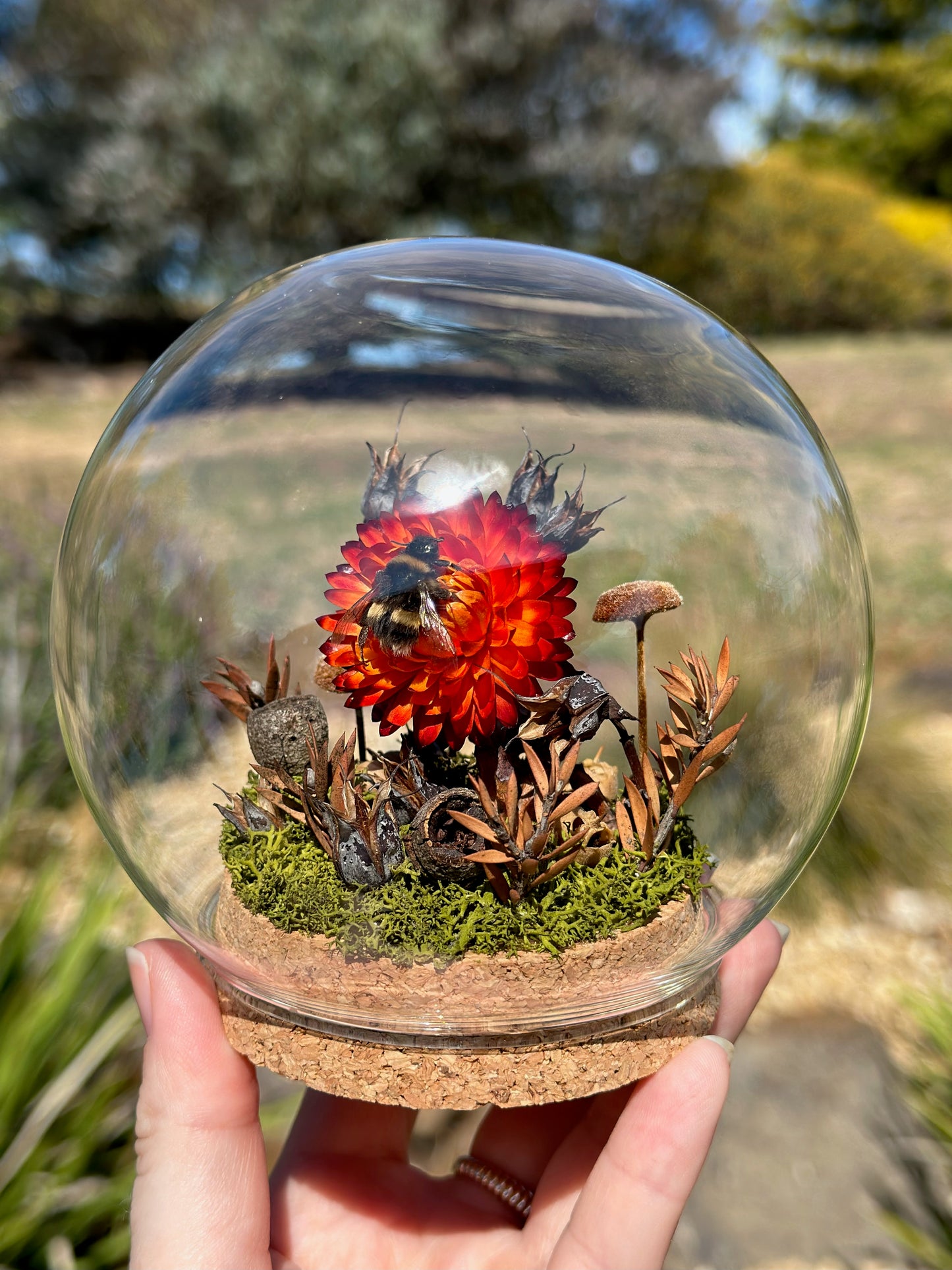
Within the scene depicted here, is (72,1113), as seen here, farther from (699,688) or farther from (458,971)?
(699,688)

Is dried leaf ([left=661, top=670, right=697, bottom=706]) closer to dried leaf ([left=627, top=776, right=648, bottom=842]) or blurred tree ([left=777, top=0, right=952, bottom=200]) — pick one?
dried leaf ([left=627, top=776, right=648, bottom=842])

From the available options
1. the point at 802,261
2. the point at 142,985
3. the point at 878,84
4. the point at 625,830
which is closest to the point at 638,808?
the point at 625,830

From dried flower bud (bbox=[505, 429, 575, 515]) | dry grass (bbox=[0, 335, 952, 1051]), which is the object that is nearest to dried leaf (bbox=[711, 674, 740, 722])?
dried flower bud (bbox=[505, 429, 575, 515])

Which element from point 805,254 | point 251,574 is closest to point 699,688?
point 251,574

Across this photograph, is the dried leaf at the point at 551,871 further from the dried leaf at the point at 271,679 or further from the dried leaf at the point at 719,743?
the dried leaf at the point at 271,679

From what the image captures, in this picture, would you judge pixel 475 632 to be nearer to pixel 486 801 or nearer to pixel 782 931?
pixel 486 801

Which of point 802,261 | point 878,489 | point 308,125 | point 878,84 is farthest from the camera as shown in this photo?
point 878,84

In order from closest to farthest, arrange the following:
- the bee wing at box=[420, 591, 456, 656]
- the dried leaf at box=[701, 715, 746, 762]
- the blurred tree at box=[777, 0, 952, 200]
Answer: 1. the bee wing at box=[420, 591, 456, 656]
2. the dried leaf at box=[701, 715, 746, 762]
3. the blurred tree at box=[777, 0, 952, 200]
